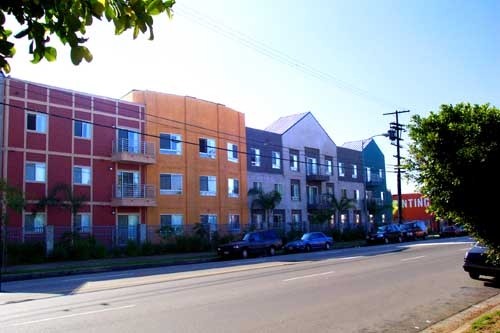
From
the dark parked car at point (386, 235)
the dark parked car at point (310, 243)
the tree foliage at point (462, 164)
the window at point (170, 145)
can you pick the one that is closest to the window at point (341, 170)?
the dark parked car at point (386, 235)

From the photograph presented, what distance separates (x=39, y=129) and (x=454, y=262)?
24.6 metres

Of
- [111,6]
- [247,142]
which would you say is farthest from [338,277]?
[247,142]

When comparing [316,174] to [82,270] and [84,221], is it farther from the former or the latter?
[82,270]

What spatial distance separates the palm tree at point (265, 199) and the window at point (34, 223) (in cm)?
1867

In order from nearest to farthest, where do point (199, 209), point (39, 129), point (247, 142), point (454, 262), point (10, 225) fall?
point (454, 262) < point (10, 225) < point (39, 129) < point (199, 209) < point (247, 142)

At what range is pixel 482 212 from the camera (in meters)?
10.1

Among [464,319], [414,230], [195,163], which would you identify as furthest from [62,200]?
[414,230]

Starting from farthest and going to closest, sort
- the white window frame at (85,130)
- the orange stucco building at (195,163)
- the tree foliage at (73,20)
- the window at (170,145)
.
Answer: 1. the window at (170,145)
2. the orange stucco building at (195,163)
3. the white window frame at (85,130)
4. the tree foliage at (73,20)

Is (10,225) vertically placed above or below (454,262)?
above

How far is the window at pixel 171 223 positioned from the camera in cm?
3734

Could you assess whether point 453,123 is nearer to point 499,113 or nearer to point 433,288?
point 499,113

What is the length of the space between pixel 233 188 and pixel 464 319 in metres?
36.3

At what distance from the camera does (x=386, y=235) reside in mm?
46031

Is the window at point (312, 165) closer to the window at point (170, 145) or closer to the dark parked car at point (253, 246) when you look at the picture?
the window at point (170, 145)
